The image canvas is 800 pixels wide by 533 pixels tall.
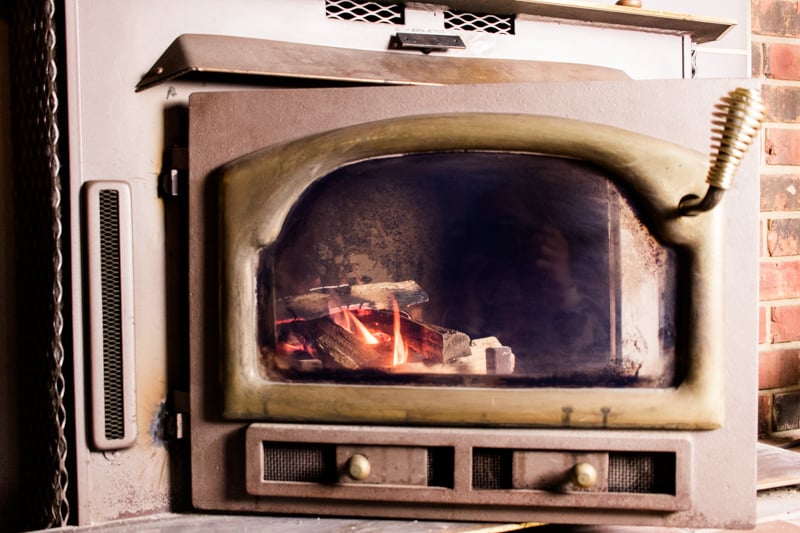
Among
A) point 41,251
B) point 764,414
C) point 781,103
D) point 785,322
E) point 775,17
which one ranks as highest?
point 775,17

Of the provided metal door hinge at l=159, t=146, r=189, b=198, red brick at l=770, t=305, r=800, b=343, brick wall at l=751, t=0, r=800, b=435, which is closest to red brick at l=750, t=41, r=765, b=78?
brick wall at l=751, t=0, r=800, b=435

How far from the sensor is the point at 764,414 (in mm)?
1077

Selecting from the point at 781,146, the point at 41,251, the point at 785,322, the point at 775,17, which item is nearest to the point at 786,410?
the point at 785,322

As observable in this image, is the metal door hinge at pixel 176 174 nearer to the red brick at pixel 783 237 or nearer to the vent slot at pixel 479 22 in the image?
the vent slot at pixel 479 22

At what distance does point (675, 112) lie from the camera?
2.21ft

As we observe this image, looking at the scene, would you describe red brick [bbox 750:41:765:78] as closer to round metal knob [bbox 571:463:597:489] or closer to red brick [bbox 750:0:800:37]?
red brick [bbox 750:0:800:37]

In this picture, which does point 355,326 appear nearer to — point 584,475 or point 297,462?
point 297,462

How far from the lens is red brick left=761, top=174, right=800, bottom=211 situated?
1.05 metres

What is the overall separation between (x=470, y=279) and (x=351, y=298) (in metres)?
0.15

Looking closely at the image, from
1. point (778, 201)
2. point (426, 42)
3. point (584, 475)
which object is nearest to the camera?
point (584, 475)

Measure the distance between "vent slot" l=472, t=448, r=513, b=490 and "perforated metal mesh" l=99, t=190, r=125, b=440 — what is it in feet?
1.39

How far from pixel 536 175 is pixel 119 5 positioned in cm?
54

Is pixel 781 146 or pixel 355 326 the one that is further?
pixel 781 146

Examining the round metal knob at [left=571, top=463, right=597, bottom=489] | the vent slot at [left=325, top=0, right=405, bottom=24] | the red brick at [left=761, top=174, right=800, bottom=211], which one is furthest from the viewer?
the red brick at [left=761, top=174, right=800, bottom=211]
